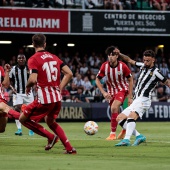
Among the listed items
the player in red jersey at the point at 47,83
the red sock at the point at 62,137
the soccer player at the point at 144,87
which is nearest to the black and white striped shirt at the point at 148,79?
the soccer player at the point at 144,87

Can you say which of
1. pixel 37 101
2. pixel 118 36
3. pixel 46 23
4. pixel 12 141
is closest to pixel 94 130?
pixel 12 141

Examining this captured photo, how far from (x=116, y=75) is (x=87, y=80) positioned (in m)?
13.4

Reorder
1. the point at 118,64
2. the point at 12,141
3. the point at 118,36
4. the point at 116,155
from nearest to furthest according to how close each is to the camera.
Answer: the point at 116,155
the point at 12,141
the point at 118,64
the point at 118,36

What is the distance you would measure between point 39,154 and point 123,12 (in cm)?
2200

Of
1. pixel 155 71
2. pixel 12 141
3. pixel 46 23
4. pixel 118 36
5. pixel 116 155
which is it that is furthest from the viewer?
pixel 118 36

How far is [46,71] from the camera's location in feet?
39.5

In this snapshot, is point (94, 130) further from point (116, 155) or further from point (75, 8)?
point (75, 8)

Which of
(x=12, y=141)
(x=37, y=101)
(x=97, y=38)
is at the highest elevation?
(x=97, y=38)

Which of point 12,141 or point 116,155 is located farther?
point 12,141

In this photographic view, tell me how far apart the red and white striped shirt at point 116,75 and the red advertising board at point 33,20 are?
48.7 feet

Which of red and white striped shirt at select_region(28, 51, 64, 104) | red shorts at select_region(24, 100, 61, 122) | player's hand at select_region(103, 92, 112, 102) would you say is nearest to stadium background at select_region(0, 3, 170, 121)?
player's hand at select_region(103, 92, 112, 102)

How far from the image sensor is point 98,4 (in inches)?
1304

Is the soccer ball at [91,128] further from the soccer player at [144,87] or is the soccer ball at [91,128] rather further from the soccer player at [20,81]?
the soccer player at [20,81]

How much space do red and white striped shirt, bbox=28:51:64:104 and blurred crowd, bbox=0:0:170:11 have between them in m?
19.6
